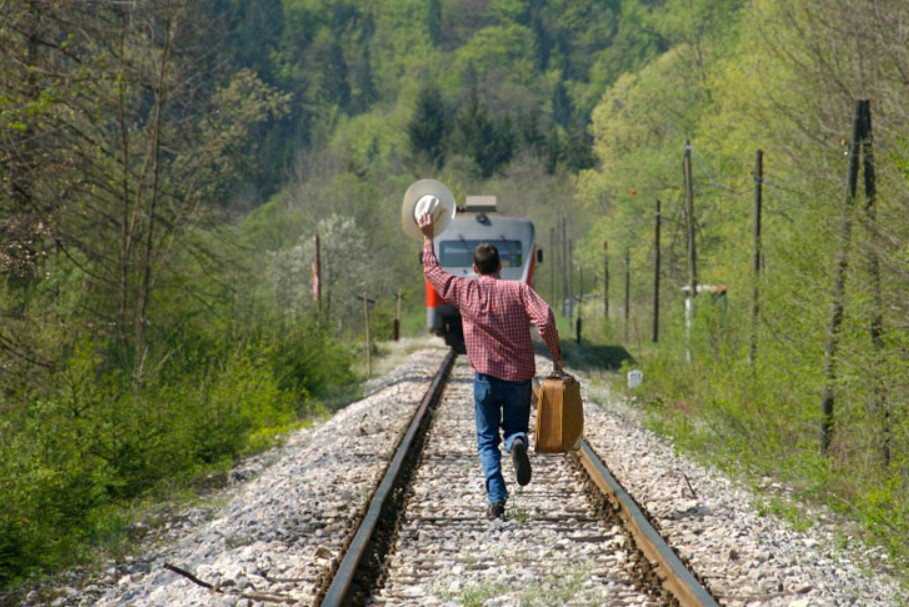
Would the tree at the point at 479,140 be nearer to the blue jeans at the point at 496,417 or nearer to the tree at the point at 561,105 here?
the tree at the point at 561,105

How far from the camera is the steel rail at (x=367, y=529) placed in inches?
205

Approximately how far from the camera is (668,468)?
927 centimetres

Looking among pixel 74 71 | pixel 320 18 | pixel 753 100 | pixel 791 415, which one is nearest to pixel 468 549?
pixel 791 415

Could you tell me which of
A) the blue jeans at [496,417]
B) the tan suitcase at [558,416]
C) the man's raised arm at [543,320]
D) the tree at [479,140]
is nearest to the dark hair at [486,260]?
the man's raised arm at [543,320]

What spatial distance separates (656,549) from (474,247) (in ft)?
56.8

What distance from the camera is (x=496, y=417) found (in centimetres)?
731

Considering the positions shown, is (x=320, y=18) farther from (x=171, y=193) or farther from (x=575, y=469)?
(x=575, y=469)

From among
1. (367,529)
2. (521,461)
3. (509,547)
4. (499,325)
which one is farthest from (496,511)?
(499,325)

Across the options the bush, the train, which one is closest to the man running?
the bush

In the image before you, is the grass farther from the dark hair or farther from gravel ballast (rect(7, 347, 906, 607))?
the dark hair

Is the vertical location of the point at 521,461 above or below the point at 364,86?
below

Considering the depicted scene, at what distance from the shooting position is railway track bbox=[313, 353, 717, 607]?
213 inches

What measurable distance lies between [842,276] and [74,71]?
342 inches

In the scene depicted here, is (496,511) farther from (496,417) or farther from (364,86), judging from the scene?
(364,86)
